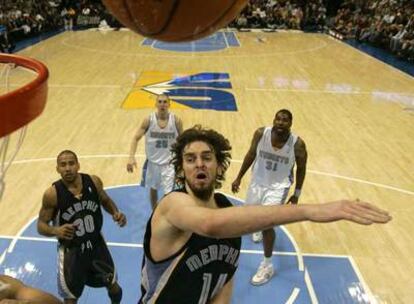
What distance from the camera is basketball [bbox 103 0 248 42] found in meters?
2.05

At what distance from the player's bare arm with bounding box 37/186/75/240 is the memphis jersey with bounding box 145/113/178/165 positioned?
1741mm

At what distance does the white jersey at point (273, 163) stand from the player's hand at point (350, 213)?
2869 millimetres

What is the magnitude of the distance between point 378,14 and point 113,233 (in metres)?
19.0

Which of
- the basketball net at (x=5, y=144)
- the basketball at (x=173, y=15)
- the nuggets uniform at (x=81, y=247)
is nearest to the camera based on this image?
the basketball at (x=173, y=15)

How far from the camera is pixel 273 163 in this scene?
14.5ft

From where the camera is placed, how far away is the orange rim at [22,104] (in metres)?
1.78

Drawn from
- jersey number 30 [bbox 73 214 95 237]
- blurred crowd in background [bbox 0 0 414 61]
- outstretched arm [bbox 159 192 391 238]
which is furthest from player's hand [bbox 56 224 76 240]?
blurred crowd in background [bbox 0 0 414 61]

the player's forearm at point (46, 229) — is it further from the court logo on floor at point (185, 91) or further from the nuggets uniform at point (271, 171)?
the court logo on floor at point (185, 91)

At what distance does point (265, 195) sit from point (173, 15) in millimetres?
2729

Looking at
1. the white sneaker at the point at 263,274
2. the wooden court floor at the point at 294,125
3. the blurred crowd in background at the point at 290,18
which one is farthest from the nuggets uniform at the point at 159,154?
the blurred crowd in background at the point at 290,18

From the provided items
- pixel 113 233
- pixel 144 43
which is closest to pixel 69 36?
pixel 144 43

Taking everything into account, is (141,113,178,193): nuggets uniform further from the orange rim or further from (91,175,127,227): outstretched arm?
the orange rim

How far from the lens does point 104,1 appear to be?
214 cm

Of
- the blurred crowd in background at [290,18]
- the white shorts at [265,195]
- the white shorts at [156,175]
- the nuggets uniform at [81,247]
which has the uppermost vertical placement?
the nuggets uniform at [81,247]
